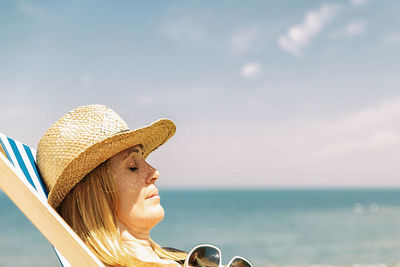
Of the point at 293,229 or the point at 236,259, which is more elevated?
the point at 293,229

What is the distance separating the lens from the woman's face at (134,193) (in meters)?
2.67

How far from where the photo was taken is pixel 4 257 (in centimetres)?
3166

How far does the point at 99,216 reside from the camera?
2566 mm

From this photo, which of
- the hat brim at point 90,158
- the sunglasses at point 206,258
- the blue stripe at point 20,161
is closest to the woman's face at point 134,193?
the hat brim at point 90,158

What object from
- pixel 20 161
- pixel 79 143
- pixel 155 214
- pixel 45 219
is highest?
pixel 79 143

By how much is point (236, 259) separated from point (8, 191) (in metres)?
1.32

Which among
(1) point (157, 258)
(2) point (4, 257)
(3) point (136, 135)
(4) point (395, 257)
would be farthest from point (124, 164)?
(2) point (4, 257)

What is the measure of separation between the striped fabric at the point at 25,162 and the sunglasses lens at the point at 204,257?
75cm

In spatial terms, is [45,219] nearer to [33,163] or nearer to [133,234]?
[133,234]

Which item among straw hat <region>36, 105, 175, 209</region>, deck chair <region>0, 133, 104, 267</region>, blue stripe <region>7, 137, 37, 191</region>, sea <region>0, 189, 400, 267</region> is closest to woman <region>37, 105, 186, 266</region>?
straw hat <region>36, 105, 175, 209</region>

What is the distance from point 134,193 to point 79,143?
450 mm

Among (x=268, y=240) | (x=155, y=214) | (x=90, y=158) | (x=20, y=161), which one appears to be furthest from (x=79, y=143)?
(x=268, y=240)

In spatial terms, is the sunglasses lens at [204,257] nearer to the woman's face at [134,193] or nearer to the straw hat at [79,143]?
the woman's face at [134,193]

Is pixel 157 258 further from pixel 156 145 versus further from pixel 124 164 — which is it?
pixel 156 145
